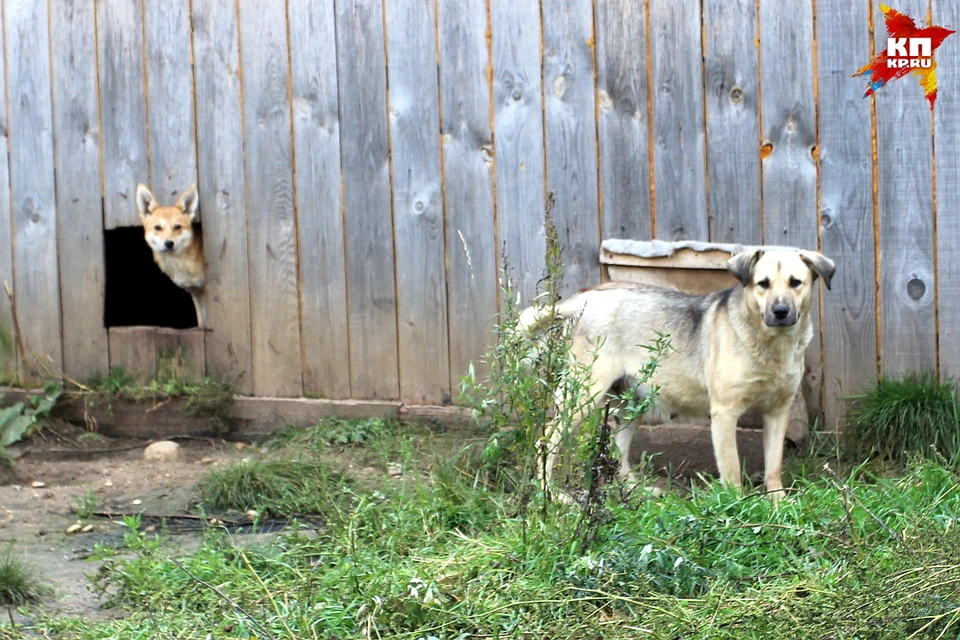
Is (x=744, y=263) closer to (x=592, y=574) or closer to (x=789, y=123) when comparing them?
(x=789, y=123)

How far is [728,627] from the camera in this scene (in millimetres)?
2994

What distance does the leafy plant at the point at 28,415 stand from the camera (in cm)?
655

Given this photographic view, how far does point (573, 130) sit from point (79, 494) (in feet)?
10.3

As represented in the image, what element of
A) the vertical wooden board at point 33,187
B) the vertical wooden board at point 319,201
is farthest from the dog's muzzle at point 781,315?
the vertical wooden board at point 33,187

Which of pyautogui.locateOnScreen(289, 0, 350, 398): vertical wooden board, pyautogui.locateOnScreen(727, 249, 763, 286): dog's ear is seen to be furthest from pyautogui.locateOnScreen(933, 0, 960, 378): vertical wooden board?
pyautogui.locateOnScreen(289, 0, 350, 398): vertical wooden board

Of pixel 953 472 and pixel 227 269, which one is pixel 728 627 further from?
pixel 227 269

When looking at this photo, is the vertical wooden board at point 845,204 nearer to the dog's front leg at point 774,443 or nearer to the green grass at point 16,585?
the dog's front leg at point 774,443

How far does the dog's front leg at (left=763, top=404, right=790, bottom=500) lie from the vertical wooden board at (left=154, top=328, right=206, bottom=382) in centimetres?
340

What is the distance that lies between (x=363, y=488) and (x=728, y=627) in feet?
8.10

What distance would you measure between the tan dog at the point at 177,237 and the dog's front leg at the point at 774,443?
3.48 metres

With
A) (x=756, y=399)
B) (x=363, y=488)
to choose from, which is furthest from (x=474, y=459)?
(x=756, y=399)

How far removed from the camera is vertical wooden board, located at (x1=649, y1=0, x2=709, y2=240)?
5652 millimetres

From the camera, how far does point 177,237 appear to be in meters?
6.66

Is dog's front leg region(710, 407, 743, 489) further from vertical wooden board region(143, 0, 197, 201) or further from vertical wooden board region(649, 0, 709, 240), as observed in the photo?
vertical wooden board region(143, 0, 197, 201)
